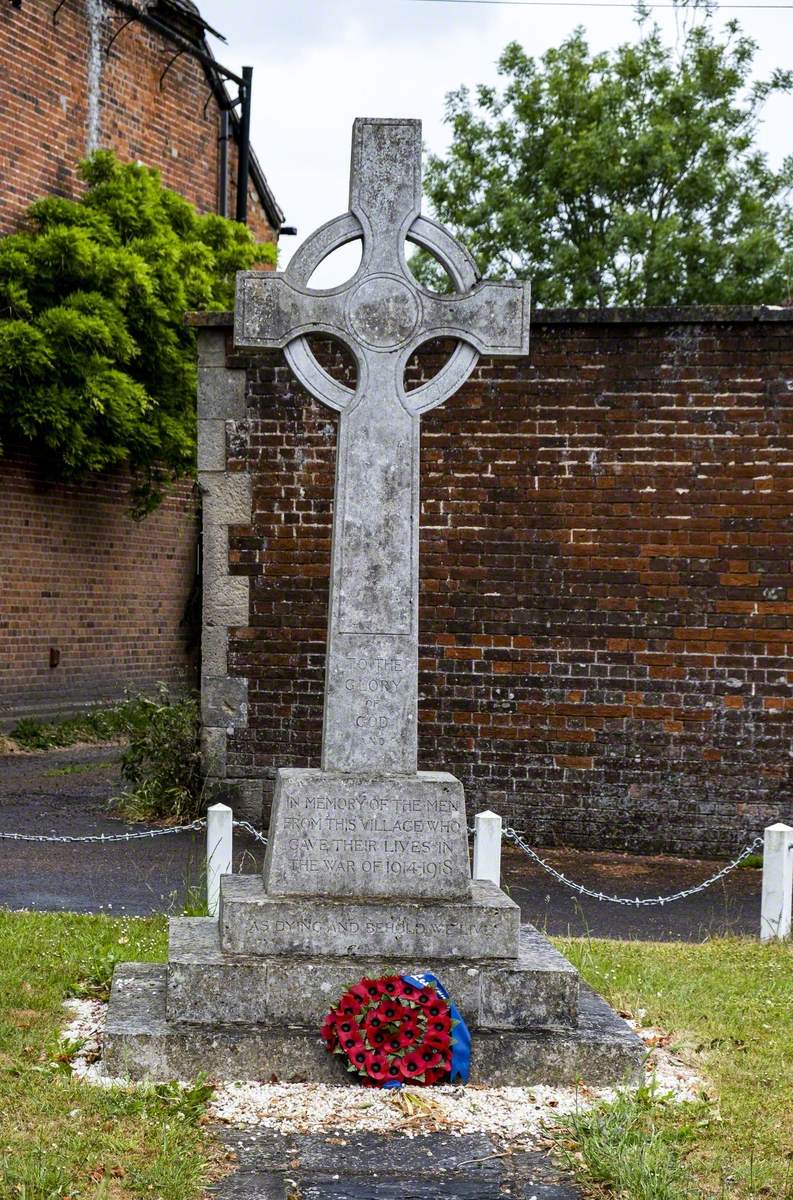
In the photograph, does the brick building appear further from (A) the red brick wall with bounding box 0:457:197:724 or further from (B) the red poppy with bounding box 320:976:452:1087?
(B) the red poppy with bounding box 320:976:452:1087

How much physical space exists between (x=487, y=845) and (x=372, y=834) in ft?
8.61

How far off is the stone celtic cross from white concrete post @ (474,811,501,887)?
247 cm

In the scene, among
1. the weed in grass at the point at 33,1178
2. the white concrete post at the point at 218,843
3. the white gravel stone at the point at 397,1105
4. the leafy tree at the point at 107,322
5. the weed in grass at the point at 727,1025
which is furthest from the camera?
the leafy tree at the point at 107,322

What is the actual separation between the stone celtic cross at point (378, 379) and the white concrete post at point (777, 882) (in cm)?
305

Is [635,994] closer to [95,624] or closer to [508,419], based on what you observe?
[508,419]

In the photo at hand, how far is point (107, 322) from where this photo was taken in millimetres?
16500

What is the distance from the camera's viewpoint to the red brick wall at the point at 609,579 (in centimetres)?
1081

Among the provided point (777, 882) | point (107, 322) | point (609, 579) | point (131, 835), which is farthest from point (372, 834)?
point (107, 322)

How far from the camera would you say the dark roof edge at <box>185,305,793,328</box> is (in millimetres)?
10781

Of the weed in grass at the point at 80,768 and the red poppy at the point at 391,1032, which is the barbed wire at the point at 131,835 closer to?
the red poppy at the point at 391,1032

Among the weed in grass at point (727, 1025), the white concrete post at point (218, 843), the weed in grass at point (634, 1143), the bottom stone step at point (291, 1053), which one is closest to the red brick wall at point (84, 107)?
the white concrete post at point (218, 843)

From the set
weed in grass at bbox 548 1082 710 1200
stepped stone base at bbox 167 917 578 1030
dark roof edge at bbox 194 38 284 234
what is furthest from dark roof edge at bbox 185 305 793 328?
dark roof edge at bbox 194 38 284 234

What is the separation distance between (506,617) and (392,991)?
19.3 ft

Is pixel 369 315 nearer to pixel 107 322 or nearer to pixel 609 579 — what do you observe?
pixel 609 579
